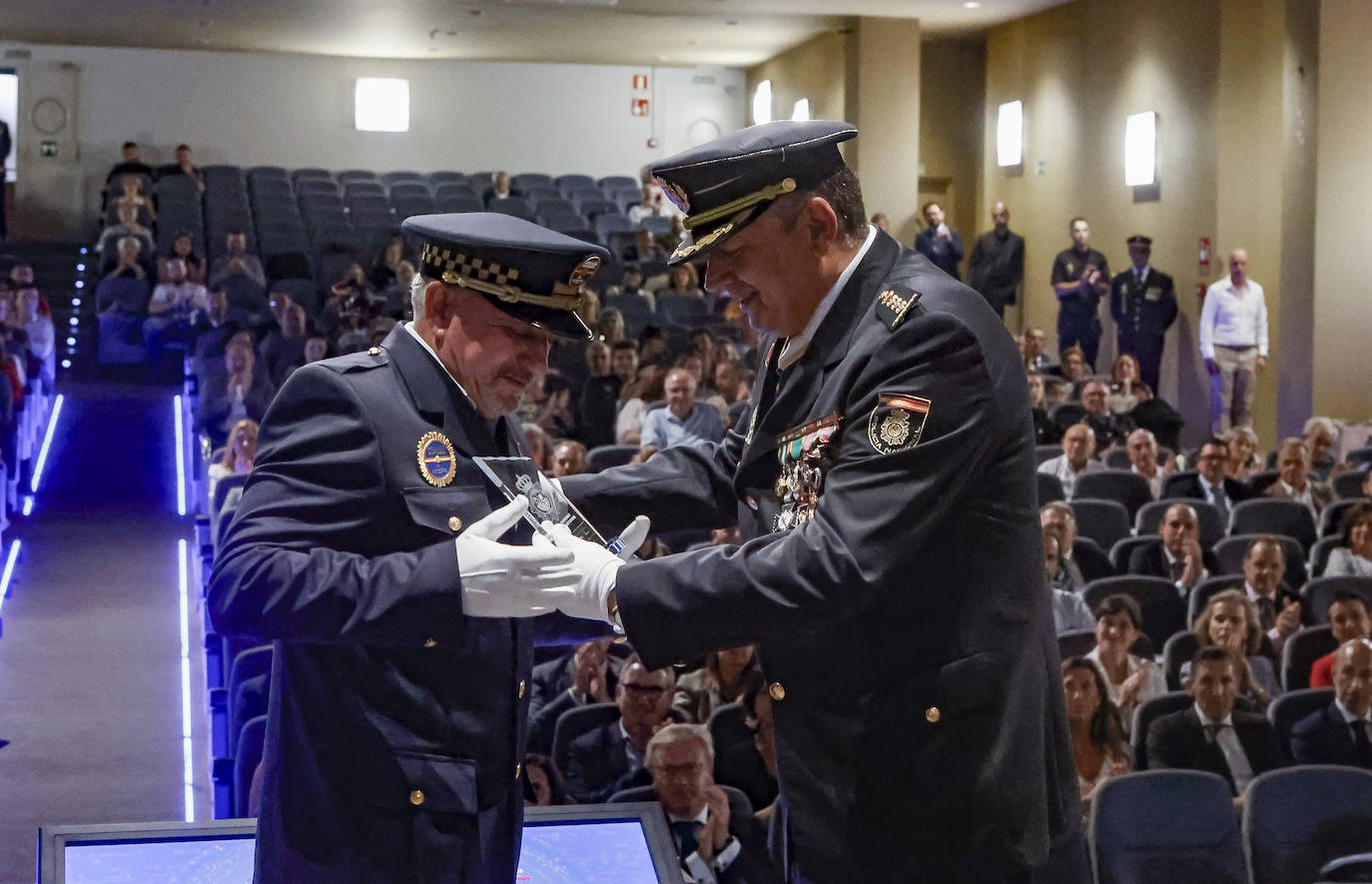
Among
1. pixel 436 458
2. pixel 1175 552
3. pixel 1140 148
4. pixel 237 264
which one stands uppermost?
pixel 1140 148

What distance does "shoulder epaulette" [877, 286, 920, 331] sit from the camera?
1.91 m

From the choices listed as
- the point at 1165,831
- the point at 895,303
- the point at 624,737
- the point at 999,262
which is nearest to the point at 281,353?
the point at 624,737

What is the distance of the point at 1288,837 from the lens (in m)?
4.60

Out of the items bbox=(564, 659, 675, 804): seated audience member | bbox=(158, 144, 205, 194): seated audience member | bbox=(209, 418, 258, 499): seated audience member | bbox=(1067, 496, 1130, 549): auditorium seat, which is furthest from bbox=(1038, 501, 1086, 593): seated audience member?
bbox=(158, 144, 205, 194): seated audience member

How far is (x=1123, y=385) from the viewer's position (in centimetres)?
1079

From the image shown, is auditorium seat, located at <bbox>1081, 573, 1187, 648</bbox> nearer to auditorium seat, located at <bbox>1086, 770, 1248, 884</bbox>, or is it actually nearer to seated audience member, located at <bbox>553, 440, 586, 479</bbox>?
auditorium seat, located at <bbox>1086, 770, 1248, 884</bbox>

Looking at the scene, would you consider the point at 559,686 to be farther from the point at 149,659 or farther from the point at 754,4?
the point at 754,4

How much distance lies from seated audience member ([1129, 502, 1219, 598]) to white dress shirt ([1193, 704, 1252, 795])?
1532 mm

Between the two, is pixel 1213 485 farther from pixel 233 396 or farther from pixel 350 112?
pixel 350 112

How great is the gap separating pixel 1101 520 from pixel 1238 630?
1.46m

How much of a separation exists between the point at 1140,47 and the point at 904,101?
2383 millimetres

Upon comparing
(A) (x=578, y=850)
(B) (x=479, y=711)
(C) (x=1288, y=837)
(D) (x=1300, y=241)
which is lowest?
(C) (x=1288, y=837)

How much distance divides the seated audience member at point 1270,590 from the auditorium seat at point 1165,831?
2.04 meters

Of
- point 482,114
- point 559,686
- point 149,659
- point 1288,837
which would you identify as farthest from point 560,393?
point 482,114
